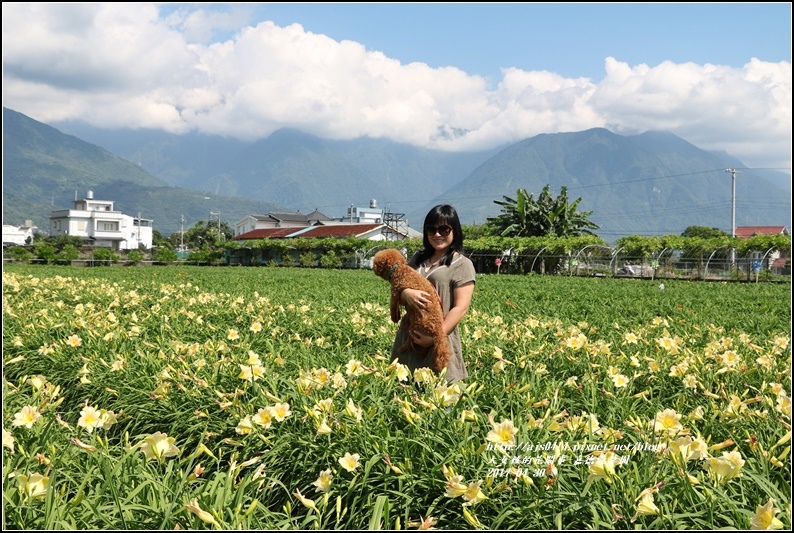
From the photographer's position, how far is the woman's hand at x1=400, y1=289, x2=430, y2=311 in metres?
3.27

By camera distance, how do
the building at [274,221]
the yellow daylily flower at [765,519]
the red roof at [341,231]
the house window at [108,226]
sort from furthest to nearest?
the building at [274,221]
the house window at [108,226]
the red roof at [341,231]
the yellow daylily flower at [765,519]

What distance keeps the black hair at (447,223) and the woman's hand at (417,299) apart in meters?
0.34

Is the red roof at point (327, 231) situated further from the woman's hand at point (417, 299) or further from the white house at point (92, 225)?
the woman's hand at point (417, 299)

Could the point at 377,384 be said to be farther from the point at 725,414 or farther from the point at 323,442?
the point at 725,414

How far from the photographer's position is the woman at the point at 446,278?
3420 millimetres

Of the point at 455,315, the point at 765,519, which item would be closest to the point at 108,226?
the point at 455,315

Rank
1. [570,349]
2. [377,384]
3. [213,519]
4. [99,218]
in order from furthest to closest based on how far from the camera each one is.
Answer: [99,218], [570,349], [377,384], [213,519]

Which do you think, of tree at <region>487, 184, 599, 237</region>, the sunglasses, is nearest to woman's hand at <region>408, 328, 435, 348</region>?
the sunglasses

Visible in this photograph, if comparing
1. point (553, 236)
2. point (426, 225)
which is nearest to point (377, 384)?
point (426, 225)

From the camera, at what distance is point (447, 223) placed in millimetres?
3424

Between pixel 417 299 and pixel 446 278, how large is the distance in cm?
31

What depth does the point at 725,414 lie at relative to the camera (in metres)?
2.79

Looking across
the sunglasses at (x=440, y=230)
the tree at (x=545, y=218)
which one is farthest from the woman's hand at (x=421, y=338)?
the tree at (x=545, y=218)

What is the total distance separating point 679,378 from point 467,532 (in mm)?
2129
